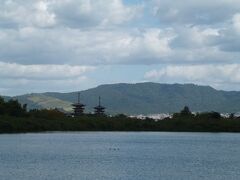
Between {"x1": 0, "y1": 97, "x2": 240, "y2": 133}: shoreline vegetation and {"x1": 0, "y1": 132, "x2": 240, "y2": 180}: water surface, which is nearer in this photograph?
{"x1": 0, "y1": 132, "x2": 240, "y2": 180}: water surface

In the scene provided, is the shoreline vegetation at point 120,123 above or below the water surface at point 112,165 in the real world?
above

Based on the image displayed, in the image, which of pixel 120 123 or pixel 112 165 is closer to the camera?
pixel 112 165

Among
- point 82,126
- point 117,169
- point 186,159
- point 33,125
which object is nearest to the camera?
point 117,169

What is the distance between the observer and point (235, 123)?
166 m

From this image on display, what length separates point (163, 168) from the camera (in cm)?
6006

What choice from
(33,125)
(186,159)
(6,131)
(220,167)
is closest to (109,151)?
(186,159)

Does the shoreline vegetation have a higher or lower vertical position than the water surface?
higher

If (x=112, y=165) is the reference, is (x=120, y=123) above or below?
above

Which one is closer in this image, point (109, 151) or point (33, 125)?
point (109, 151)

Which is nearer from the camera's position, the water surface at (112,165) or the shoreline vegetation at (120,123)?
the water surface at (112,165)

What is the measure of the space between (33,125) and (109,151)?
64.6 meters

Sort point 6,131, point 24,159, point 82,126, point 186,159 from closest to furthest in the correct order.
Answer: point 24,159
point 186,159
point 6,131
point 82,126

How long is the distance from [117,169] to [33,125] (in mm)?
90127

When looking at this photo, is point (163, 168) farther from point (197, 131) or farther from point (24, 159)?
point (197, 131)
